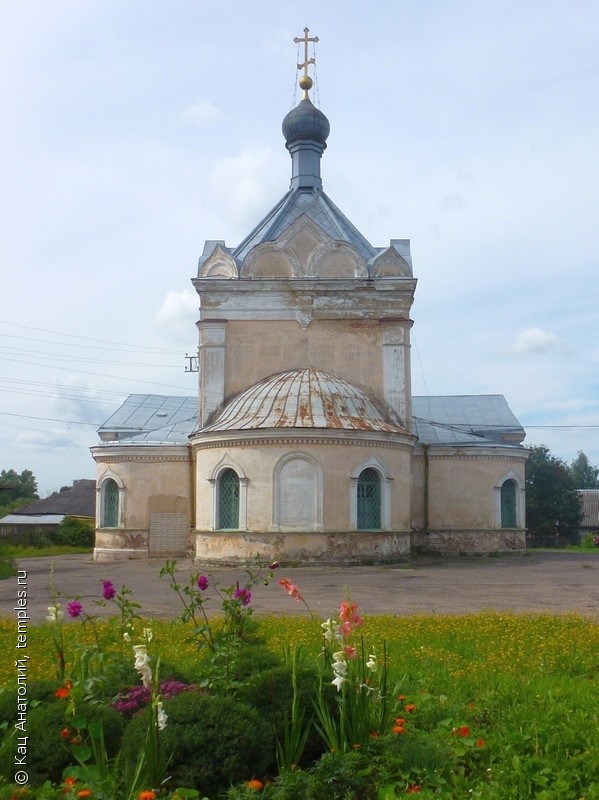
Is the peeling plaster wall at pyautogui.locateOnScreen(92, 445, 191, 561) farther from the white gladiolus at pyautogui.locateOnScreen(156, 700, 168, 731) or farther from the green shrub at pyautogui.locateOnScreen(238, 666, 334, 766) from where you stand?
the white gladiolus at pyautogui.locateOnScreen(156, 700, 168, 731)

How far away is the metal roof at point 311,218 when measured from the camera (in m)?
24.8

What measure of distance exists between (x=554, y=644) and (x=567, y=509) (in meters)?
39.0

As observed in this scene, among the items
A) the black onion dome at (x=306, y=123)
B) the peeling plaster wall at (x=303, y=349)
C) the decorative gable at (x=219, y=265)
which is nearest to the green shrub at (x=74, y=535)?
the peeling plaster wall at (x=303, y=349)

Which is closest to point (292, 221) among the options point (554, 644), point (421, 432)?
point (421, 432)

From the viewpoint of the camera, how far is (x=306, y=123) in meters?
27.7

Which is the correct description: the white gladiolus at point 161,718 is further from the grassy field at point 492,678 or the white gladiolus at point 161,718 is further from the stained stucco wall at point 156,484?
the stained stucco wall at point 156,484

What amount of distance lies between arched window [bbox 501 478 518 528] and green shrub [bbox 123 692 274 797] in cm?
2185

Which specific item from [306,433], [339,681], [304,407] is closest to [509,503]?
[304,407]

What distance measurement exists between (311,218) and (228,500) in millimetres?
9676

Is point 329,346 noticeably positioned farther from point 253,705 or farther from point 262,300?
point 253,705

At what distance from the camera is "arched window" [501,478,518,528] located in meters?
25.5

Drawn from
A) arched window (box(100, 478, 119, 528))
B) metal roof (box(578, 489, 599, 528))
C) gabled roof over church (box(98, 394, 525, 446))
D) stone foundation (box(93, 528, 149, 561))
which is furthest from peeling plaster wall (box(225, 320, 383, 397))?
metal roof (box(578, 489, 599, 528))

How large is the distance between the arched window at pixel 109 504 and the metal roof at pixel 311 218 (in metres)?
8.12

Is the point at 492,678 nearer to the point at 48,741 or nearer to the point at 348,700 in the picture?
the point at 348,700
